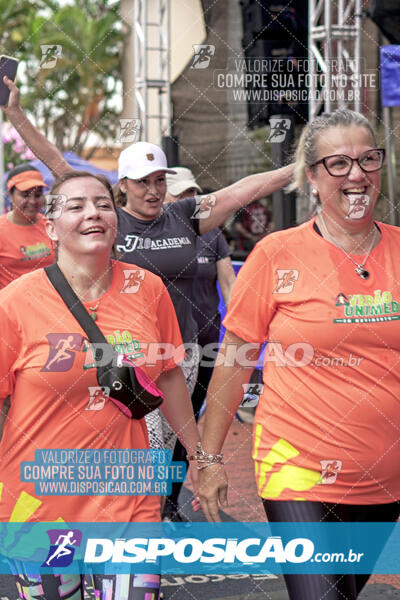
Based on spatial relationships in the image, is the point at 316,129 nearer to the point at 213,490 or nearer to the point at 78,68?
the point at 213,490

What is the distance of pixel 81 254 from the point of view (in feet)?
8.92

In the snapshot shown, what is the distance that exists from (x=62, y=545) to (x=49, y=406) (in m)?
0.40

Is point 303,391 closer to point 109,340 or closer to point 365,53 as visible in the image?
point 109,340

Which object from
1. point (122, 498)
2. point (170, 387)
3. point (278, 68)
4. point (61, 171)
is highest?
point (278, 68)

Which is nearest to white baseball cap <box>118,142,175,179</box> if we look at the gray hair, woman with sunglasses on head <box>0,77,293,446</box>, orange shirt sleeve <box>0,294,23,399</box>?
woman with sunglasses on head <box>0,77,293,446</box>

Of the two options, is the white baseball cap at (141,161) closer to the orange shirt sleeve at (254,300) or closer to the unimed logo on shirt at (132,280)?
the unimed logo on shirt at (132,280)

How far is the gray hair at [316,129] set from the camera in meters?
2.69

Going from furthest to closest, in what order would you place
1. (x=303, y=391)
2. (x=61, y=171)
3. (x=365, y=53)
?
(x=365, y=53) → (x=61, y=171) → (x=303, y=391)

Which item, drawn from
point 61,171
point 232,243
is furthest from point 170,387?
point 232,243

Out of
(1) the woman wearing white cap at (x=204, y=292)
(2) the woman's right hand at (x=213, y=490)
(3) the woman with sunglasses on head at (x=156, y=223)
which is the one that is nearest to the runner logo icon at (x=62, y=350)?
(2) the woman's right hand at (x=213, y=490)

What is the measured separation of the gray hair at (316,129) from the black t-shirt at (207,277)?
2.37m

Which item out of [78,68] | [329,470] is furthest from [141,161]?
[78,68]

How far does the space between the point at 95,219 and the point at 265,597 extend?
213 cm

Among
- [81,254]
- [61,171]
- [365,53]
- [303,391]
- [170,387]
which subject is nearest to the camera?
[303,391]
